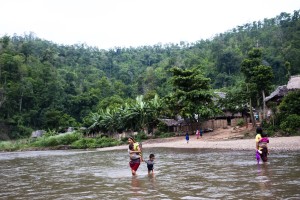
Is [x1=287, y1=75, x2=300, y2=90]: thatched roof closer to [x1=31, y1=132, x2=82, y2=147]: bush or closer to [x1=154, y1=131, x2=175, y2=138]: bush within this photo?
[x1=154, y1=131, x2=175, y2=138]: bush

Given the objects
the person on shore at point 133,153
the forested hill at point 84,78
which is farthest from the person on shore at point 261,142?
the forested hill at point 84,78

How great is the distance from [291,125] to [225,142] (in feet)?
19.8

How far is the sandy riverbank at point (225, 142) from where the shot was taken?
2366 centimetres

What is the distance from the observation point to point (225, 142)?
1246 inches

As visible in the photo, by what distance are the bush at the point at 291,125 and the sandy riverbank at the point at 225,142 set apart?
1.99 m

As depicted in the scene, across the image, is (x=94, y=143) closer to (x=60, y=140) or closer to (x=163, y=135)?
(x=60, y=140)

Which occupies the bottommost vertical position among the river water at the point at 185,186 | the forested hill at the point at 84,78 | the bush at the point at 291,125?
the river water at the point at 185,186

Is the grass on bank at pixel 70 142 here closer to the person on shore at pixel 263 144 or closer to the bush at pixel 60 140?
the bush at pixel 60 140

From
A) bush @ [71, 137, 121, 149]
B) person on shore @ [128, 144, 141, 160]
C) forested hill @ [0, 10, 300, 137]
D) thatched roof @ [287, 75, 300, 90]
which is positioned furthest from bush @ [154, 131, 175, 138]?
person on shore @ [128, 144, 141, 160]

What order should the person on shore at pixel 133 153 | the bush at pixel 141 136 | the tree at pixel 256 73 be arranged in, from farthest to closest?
the bush at pixel 141 136
the tree at pixel 256 73
the person on shore at pixel 133 153

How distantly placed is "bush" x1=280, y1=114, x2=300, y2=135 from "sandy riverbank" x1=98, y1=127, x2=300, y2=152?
199cm

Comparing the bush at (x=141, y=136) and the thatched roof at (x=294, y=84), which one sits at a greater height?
the thatched roof at (x=294, y=84)

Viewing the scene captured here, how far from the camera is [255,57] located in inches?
1412

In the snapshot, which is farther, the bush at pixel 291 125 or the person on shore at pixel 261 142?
the bush at pixel 291 125
